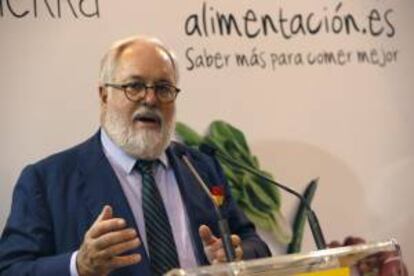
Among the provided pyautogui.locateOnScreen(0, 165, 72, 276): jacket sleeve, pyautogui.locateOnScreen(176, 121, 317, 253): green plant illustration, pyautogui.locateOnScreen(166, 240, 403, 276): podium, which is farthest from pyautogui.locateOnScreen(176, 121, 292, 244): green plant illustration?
pyautogui.locateOnScreen(166, 240, 403, 276): podium

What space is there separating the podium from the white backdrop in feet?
3.66

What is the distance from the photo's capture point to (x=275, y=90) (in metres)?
2.34

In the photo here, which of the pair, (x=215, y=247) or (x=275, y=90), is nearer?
(x=215, y=247)

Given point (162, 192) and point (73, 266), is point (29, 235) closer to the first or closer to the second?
point (73, 266)

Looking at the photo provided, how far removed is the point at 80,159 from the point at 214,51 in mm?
662

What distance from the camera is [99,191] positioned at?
1.71m

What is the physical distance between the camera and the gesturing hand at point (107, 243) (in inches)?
49.3

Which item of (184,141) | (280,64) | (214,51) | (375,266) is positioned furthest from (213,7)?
(375,266)

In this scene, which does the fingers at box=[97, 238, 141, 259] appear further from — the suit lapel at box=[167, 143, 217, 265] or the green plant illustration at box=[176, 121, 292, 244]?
the green plant illustration at box=[176, 121, 292, 244]

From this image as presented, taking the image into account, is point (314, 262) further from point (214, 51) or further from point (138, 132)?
point (214, 51)

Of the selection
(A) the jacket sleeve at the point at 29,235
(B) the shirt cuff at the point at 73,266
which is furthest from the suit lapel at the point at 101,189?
(B) the shirt cuff at the point at 73,266

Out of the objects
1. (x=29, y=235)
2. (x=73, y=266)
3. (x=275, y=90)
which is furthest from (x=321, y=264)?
(x=275, y=90)

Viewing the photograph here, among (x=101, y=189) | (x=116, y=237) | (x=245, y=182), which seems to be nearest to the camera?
(x=116, y=237)

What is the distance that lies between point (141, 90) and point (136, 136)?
119 millimetres
